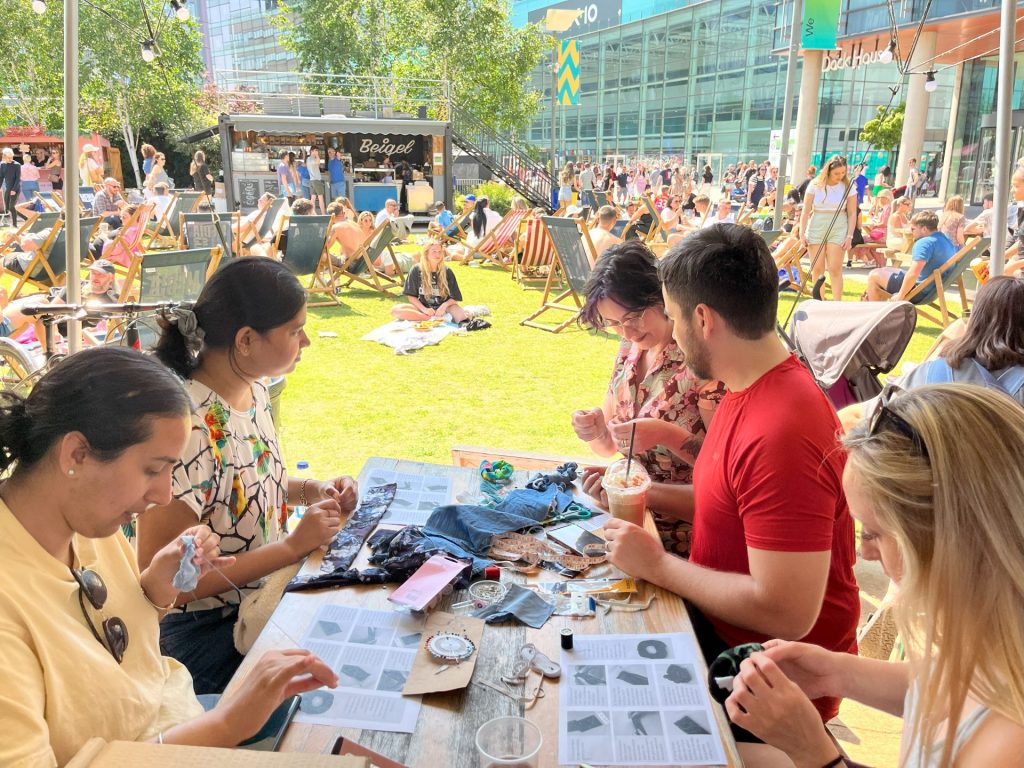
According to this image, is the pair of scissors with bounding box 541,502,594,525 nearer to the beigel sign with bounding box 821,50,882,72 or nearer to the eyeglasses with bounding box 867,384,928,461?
the eyeglasses with bounding box 867,384,928,461

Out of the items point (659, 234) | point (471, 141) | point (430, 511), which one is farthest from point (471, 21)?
point (430, 511)

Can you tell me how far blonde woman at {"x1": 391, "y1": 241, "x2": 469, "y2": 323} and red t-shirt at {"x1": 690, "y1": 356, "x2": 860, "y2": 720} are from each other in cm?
649

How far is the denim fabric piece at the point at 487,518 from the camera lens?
2.08m

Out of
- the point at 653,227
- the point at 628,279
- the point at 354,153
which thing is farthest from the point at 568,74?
the point at 628,279

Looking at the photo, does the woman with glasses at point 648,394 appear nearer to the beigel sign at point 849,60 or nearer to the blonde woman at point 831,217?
the blonde woman at point 831,217

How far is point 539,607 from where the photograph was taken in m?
1.78

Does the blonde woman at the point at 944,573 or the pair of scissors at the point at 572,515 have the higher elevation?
the blonde woman at the point at 944,573

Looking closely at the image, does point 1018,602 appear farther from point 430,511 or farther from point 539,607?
point 430,511

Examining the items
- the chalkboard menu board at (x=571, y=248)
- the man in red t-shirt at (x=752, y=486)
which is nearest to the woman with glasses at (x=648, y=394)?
the man in red t-shirt at (x=752, y=486)

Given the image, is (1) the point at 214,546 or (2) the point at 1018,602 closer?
(2) the point at 1018,602

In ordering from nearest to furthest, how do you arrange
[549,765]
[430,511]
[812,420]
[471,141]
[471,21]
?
[549,765]
[812,420]
[430,511]
[471,141]
[471,21]

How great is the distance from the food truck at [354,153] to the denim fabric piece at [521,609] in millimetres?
18205

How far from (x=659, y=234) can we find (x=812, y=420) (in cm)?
1160

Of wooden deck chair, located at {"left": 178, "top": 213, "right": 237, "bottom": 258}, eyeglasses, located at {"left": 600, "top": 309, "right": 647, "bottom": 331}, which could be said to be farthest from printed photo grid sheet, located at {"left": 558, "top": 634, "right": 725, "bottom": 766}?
wooden deck chair, located at {"left": 178, "top": 213, "right": 237, "bottom": 258}
